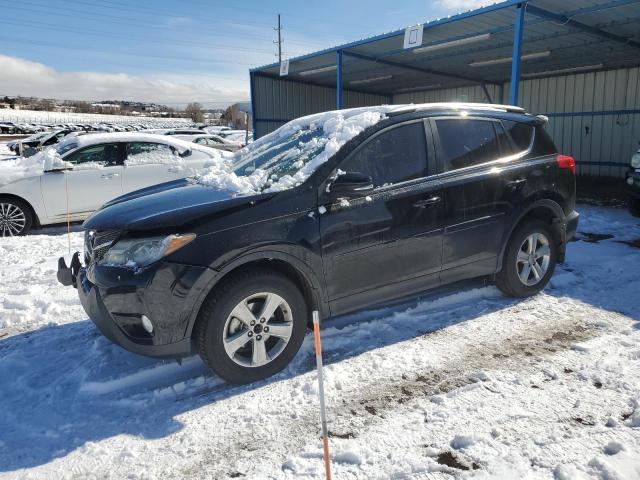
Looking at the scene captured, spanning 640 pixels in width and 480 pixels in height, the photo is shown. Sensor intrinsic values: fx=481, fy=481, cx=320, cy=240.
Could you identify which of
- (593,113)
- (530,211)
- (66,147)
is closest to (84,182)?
(66,147)

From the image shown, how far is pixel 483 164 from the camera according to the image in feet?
13.8

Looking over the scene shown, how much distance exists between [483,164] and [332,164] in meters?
1.52

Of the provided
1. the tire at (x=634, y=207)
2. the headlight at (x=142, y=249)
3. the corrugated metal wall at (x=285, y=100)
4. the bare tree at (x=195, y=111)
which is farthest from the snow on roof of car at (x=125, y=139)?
the bare tree at (x=195, y=111)

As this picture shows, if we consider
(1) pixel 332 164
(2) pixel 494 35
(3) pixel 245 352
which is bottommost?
(3) pixel 245 352

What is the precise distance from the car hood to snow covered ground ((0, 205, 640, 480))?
1099 millimetres

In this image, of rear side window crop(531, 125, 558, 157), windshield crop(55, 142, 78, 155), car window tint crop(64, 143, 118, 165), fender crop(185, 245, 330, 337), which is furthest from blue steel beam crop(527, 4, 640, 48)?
windshield crop(55, 142, 78, 155)

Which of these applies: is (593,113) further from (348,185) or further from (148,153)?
(348,185)

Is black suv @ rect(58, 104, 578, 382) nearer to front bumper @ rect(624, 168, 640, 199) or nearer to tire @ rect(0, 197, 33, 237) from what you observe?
front bumper @ rect(624, 168, 640, 199)

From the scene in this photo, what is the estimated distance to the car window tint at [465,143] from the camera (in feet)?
13.2

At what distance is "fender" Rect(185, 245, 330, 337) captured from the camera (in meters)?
2.99

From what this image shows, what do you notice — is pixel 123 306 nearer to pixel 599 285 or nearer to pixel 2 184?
pixel 599 285

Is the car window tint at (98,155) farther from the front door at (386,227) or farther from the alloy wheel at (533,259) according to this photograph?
the alloy wheel at (533,259)

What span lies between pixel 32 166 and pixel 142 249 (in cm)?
604

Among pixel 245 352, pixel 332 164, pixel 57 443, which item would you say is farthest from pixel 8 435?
pixel 332 164
